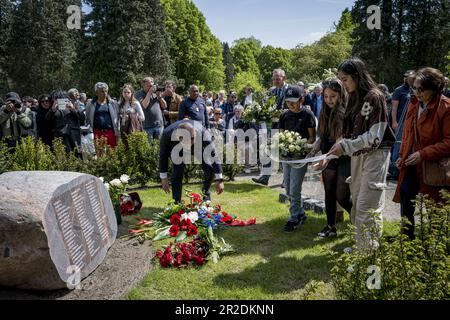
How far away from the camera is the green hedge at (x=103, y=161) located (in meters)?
7.99

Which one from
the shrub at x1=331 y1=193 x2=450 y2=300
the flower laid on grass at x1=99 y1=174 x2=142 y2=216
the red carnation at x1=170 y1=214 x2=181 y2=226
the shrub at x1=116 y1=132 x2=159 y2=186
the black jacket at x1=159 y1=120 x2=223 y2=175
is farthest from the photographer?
the shrub at x1=116 y1=132 x2=159 y2=186

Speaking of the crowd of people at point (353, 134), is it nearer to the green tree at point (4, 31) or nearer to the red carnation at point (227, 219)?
the red carnation at point (227, 219)

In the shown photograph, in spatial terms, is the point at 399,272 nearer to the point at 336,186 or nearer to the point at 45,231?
the point at 336,186

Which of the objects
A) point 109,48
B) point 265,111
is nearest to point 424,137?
point 265,111

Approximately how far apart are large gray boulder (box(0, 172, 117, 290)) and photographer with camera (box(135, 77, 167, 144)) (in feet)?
19.5

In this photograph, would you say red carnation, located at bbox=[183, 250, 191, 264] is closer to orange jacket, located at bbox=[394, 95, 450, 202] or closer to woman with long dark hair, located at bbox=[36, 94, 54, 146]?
orange jacket, located at bbox=[394, 95, 450, 202]

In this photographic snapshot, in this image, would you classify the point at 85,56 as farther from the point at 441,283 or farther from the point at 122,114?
the point at 441,283

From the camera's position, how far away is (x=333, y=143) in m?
5.35

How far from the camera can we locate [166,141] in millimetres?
6094

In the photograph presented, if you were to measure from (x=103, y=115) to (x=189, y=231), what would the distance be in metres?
4.72

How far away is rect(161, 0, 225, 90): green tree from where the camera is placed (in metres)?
50.0

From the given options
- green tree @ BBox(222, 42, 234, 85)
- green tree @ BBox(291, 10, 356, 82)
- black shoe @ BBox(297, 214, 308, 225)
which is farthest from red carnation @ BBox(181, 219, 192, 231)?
green tree @ BBox(222, 42, 234, 85)

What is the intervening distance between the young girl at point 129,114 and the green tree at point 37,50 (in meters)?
34.2

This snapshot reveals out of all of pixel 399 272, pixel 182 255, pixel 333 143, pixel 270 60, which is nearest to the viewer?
pixel 399 272
